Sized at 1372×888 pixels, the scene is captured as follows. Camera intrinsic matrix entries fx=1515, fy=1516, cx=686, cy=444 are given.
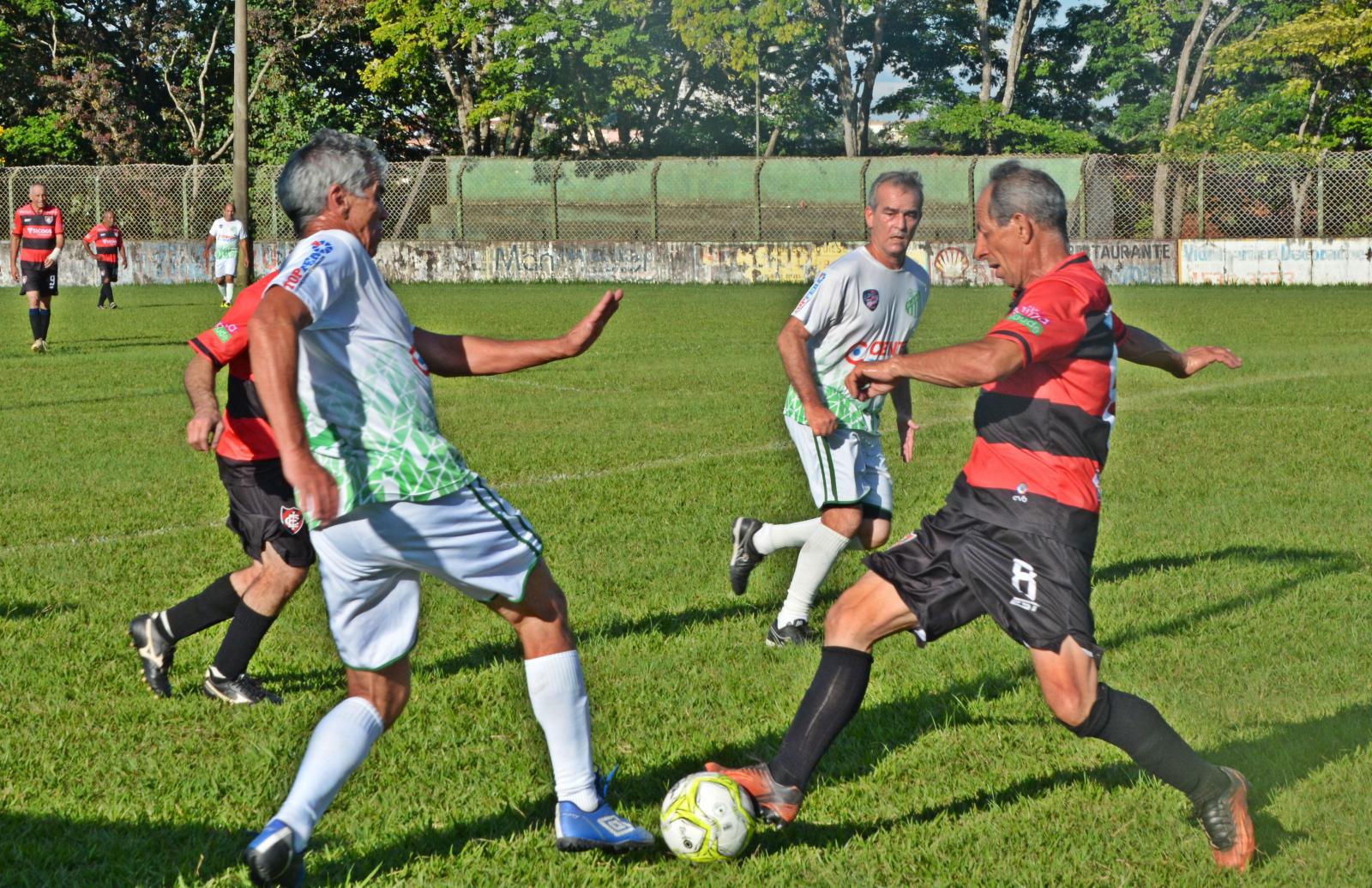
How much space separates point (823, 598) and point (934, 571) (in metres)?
2.83

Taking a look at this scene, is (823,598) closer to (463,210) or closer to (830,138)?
(463,210)

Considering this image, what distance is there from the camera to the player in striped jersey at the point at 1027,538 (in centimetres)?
379

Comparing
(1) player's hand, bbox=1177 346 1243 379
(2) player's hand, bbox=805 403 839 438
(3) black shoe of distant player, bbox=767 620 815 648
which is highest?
(1) player's hand, bbox=1177 346 1243 379

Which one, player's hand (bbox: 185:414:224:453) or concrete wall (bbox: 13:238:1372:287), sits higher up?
player's hand (bbox: 185:414:224:453)

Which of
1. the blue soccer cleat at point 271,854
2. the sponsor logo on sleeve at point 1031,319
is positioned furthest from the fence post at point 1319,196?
the blue soccer cleat at point 271,854

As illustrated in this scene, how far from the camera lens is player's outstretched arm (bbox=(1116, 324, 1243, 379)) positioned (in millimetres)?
4352

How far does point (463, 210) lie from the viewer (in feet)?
122

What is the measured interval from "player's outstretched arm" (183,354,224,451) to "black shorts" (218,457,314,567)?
45 centimetres

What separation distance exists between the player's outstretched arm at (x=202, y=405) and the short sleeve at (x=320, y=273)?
1.08 m

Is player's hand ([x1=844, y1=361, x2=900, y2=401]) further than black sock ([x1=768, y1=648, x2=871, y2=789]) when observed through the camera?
No

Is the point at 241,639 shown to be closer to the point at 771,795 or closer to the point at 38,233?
the point at 771,795

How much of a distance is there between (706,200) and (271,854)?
33717mm

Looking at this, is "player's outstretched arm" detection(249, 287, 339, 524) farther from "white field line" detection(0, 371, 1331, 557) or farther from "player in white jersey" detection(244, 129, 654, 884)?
"white field line" detection(0, 371, 1331, 557)

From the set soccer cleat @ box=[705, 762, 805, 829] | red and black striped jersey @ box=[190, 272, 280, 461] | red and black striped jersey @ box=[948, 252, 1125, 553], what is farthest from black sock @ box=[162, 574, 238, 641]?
red and black striped jersey @ box=[948, 252, 1125, 553]
